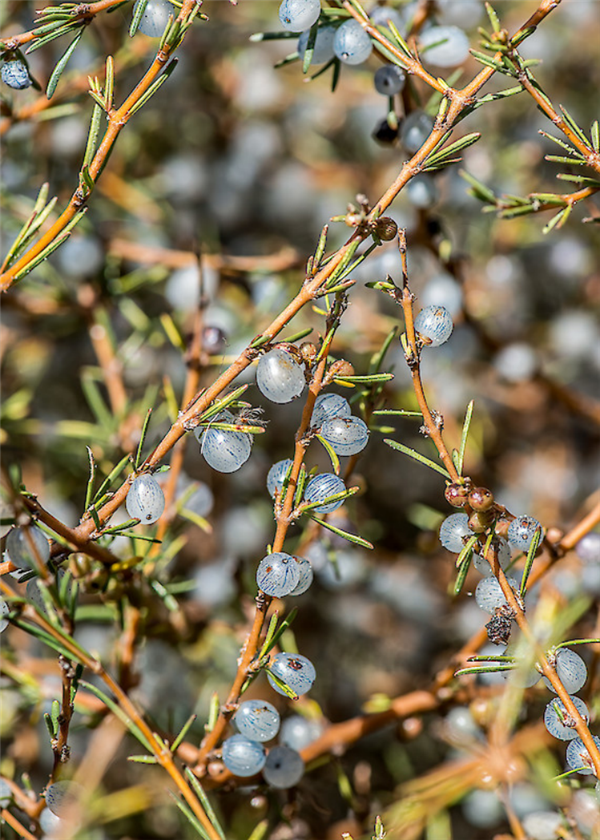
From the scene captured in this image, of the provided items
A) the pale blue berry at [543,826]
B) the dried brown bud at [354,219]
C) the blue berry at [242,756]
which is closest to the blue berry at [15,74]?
the dried brown bud at [354,219]

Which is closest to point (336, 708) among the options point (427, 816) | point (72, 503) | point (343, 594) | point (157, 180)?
point (343, 594)

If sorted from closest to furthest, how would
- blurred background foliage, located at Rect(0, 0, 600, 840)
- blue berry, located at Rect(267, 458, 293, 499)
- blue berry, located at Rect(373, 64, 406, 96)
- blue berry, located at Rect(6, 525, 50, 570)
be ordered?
blue berry, located at Rect(6, 525, 50, 570) < blue berry, located at Rect(267, 458, 293, 499) < blue berry, located at Rect(373, 64, 406, 96) < blurred background foliage, located at Rect(0, 0, 600, 840)

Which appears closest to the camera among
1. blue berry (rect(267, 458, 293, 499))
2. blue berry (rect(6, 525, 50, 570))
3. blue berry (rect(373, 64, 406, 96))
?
blue berry (rect(6, 525, 50, 570))

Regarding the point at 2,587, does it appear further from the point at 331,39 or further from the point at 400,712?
the point at 331,39

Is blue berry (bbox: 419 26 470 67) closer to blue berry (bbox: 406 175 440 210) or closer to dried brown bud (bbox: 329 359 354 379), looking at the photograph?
blue berry (bbox: 406 175 440 210)

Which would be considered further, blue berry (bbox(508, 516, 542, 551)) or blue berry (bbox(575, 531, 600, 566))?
blue berry (bbox(575, 531, 600, 566))

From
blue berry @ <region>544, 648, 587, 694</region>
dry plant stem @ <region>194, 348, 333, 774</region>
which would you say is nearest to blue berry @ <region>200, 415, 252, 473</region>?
dry plant stem @ <region>194, 348, 333, 774</region>

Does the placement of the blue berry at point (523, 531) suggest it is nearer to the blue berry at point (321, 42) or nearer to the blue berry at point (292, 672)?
the blue berry at point (292, 672)
